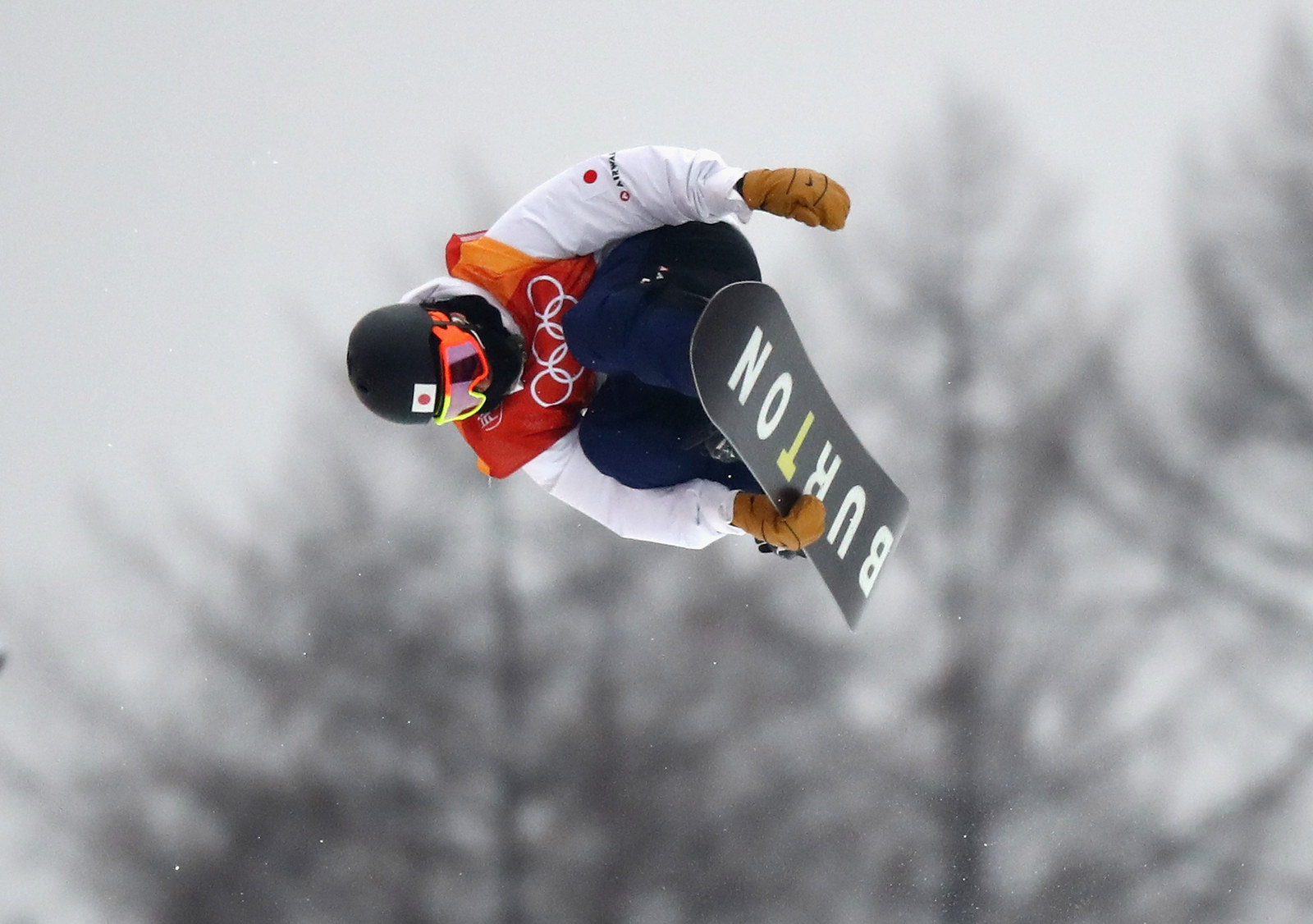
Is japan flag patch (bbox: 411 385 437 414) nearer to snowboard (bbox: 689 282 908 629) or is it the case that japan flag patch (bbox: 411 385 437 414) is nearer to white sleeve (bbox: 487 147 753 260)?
white sleeve (bbox: 487 147 753 260)

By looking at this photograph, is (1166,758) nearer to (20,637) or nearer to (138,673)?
(138,673)

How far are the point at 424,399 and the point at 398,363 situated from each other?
70mm

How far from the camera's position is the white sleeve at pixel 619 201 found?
2.11m

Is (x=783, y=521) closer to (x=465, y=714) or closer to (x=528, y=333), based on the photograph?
(x=528, y=333)

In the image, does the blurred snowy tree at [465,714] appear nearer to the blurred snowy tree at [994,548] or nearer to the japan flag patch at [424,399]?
the blurred snowy tree at [994,548]

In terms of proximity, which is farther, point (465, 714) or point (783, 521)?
point (465, 714)

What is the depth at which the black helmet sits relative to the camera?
80.4 inches

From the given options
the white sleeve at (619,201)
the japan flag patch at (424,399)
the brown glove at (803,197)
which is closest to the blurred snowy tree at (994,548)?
the white sleeve at (619,201)

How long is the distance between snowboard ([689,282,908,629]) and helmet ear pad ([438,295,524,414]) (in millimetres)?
377

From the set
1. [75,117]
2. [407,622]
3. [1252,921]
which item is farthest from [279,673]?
[1252,921]

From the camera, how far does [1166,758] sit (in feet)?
14.7

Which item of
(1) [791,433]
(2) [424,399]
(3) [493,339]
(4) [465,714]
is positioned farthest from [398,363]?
(4) [465,714]

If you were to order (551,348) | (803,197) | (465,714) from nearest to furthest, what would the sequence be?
(803,197) → (551,348) → (465,714)

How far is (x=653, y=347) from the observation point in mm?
2121
